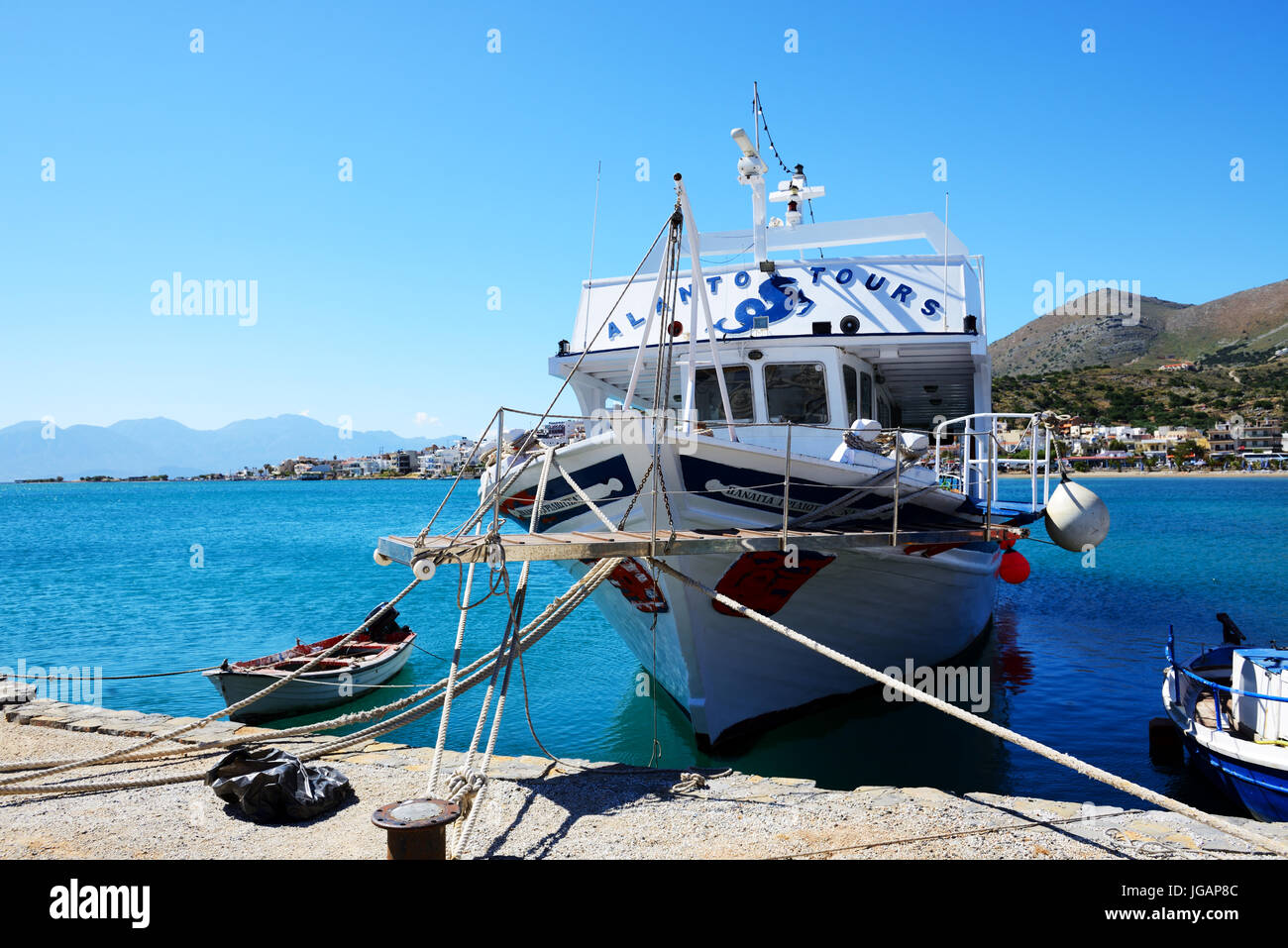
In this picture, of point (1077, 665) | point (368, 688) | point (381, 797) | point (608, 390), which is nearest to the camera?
point (381, 797)

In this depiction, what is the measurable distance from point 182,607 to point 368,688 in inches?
579

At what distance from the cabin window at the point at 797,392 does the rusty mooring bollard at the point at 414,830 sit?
21.2 feet

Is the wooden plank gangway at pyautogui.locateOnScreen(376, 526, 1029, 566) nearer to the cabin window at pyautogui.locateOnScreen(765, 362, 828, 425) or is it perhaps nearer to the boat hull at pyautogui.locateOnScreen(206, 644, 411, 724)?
the cabin window at pyautogui.locateOnScreen(765, 362, 828, 425)

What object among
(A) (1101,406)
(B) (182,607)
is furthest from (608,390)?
(A) (1101,406)

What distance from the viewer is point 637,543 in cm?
667

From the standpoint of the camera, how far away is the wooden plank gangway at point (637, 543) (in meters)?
6.12

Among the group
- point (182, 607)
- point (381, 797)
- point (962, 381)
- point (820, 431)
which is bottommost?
point (182, 607)

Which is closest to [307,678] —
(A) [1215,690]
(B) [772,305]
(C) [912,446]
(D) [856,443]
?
(B) [772,305]

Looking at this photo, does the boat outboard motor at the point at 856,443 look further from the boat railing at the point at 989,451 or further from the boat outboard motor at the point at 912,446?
the boat railing at the point at 989,451

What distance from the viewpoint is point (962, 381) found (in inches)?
497

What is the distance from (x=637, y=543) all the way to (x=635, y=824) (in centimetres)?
205
